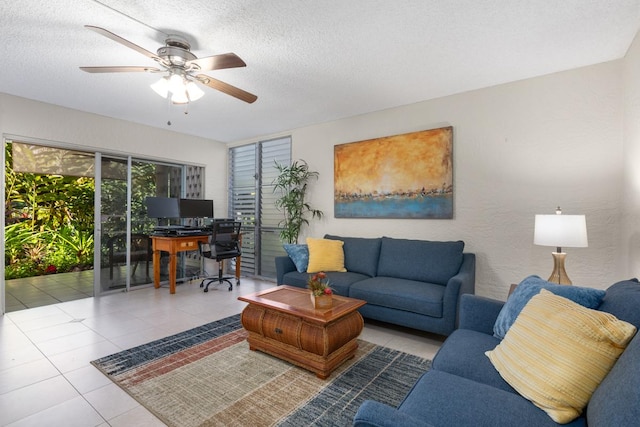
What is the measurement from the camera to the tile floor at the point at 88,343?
72.5 inches

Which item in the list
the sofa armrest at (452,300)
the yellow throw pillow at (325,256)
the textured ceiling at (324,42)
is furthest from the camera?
the yellow throw pillow at (325,256)

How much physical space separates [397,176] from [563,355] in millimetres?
2868

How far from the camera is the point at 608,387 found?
973 mm

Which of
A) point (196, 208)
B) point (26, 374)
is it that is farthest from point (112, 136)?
point (26, 374)

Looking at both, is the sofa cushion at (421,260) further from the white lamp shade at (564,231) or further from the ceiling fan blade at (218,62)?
the ceiling fan blade at (218,62)

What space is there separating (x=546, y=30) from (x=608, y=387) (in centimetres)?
250

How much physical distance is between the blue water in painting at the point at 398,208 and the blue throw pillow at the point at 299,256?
2.74 feet

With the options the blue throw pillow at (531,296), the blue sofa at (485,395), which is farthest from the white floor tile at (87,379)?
the blue throw pillow at (531,296)

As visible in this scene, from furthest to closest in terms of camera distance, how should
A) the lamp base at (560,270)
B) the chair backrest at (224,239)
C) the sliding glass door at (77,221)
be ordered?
the chair backrest at (224,239)
the sliding glass door at (77,221)
the lamp base at (560,270)

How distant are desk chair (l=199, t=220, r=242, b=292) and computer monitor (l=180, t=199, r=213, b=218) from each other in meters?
0.56

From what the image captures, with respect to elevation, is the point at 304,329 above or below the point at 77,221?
below

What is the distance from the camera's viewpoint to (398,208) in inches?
153

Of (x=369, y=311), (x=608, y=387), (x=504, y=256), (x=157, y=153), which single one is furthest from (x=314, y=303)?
(x=157, y=153)

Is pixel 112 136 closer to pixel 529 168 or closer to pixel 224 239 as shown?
pixel 224 239
